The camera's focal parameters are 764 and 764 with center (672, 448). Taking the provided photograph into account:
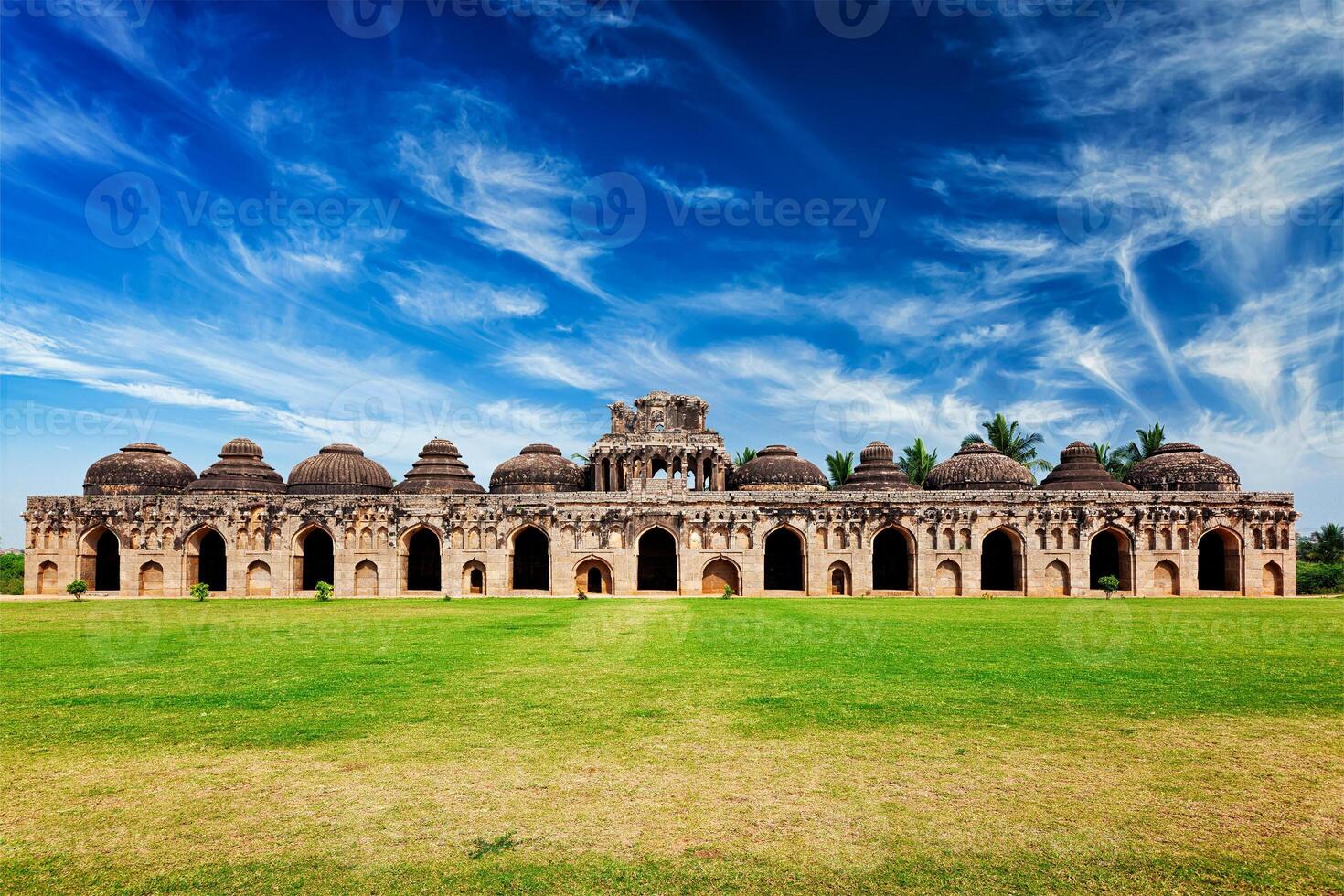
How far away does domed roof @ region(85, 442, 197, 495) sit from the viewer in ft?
155

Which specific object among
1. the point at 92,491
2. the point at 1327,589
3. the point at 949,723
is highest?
the point at 92,491

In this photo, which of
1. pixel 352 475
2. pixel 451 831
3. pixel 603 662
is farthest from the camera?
pixel 352 475

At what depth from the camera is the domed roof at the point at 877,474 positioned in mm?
48000

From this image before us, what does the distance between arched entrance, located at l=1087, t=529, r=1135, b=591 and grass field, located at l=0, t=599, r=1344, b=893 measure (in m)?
27.8

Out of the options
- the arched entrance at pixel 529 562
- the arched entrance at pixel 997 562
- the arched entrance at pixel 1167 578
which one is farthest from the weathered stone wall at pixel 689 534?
the arched entrance at pixel 529 562

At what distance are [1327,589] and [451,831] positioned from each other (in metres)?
58.5

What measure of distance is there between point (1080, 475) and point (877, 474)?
38.9 ft

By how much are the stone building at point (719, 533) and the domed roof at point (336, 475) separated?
2960 mm

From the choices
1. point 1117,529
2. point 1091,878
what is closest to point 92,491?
point 1091,878

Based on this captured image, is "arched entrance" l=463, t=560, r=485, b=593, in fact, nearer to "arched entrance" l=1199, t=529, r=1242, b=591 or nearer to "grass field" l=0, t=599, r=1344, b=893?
"grass field" l=0, t=599, r=1344, b=893

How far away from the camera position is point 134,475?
4775cm

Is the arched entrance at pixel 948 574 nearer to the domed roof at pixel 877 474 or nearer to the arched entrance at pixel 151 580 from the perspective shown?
the domed roof at pixel 877 474

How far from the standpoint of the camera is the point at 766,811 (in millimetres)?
7480

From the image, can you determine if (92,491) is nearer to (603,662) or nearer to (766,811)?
(603,662)
